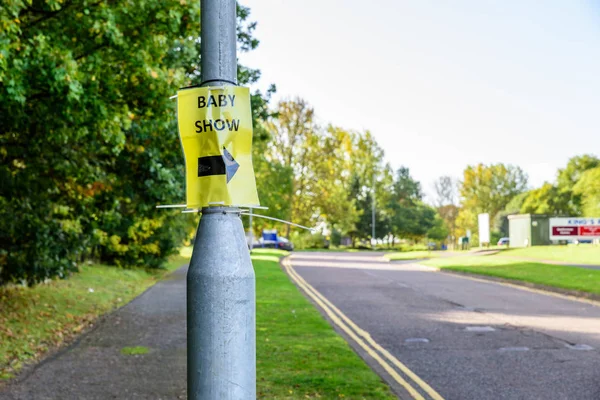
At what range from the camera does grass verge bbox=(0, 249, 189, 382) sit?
8734 millimetres

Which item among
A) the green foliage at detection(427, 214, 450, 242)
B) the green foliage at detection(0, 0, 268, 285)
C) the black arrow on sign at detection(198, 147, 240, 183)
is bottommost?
the green foliage at detection(427, 214, 450, 242)

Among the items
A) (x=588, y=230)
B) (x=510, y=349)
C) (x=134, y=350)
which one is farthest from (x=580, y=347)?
(x=588, y=230)

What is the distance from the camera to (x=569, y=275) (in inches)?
830

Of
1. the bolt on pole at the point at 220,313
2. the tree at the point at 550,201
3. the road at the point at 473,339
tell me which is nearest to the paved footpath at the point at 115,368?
the road at the point at 473,339

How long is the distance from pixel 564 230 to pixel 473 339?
37.5 metres

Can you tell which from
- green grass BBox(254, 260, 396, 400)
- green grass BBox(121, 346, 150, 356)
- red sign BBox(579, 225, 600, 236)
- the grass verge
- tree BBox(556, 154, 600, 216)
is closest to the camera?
green grass BBox(254, 260, 396, 400)

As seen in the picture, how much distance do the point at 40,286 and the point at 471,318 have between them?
1013cm

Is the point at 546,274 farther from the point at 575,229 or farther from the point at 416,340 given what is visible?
the point at 575,229

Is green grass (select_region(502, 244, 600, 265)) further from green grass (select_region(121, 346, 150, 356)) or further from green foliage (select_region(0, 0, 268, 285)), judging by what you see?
green grass (select_region(121, 346, 150, 356))

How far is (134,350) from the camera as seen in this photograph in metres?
8.66

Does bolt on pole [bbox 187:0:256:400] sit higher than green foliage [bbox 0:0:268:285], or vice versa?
green foliage [bbox 0:0:268:285]

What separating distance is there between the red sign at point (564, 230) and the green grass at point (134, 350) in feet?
133

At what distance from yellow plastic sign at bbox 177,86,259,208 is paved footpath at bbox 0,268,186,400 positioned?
4106 millimetres

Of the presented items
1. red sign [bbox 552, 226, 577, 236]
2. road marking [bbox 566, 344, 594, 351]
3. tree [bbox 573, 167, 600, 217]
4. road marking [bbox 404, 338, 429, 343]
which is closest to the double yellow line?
road marking [bbox 404, 338, 429, 343]
